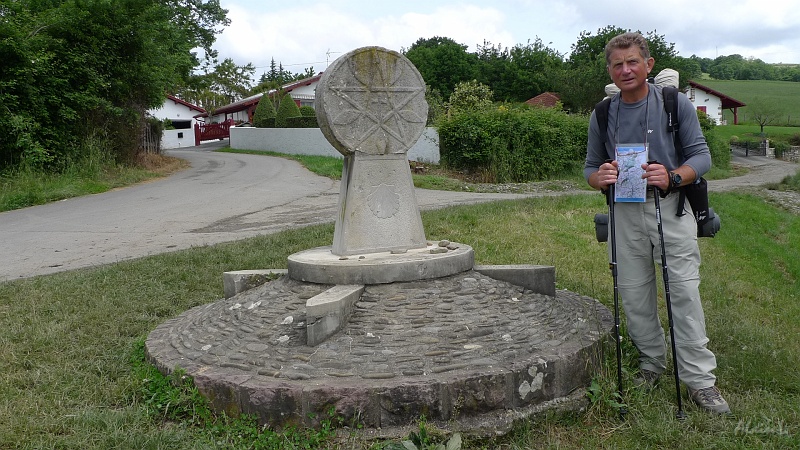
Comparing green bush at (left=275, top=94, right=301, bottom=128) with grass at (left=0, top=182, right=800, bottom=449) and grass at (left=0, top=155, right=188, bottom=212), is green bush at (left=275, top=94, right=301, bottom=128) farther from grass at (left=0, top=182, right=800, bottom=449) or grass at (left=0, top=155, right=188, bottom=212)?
grass at (left=0, top=182, right=800, bottom=449)

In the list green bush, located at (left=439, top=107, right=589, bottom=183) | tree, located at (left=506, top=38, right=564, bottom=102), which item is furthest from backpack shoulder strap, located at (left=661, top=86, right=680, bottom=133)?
tree, located at (left=506, top=38, right=564, bottom=102)

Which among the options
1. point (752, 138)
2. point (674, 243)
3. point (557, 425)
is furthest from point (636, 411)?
point (752, 138)

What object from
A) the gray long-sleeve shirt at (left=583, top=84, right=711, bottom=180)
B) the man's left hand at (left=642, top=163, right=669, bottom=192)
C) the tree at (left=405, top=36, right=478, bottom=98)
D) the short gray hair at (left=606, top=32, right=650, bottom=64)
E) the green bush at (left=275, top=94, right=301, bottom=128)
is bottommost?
the man's left hand at (left=642, top=163, right=669, bottom=192)

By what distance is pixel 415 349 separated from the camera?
13.7ft

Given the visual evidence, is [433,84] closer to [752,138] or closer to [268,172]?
[752,138]

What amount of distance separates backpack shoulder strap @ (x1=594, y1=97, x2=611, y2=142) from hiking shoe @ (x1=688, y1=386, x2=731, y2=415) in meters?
1.61

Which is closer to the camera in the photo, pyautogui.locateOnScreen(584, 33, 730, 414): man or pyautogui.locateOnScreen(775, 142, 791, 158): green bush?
pyautogui.locateOnScreen(584, 33, 730, 414): man

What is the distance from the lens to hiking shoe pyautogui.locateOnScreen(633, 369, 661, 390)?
14.0 ft

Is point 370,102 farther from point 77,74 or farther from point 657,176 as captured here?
point 77,74

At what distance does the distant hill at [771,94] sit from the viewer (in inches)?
2279

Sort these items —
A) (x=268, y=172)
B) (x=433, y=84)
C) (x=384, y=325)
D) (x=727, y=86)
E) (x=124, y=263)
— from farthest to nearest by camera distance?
(x=727, y=86) < (x=433, y=84) < (x=268, y=172) < (x=124, y=263) < (x=384, y=325)

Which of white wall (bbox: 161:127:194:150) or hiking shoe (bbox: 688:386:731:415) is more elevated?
white wall (bbox: 161:127:194:150)

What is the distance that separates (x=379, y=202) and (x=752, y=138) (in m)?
45.9

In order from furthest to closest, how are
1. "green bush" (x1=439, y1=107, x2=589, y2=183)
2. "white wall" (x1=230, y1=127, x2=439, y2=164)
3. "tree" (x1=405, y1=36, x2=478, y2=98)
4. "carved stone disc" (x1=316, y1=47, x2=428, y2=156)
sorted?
"tree" (x1=405, y1=36, x2=478, y2=98) < "white wall" (x1=230, y1=127, x2=439, y2=164) < "green bush" (x1=439, y1=107, x2=589, y2=183) < "carved stone disc" (x1=316, y1=47, x2=428, y2=156)
